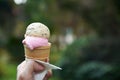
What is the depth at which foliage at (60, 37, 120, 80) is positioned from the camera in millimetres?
12898

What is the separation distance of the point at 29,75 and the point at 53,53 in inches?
1021

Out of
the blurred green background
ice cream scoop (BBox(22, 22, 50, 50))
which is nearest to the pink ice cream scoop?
ice cream scoop (BBox(22, 22, 50, 50))

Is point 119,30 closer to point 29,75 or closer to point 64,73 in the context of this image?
point 64,73

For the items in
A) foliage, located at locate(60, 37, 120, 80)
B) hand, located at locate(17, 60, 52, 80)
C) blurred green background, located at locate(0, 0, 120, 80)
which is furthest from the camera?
blurred green background, located at locate(0, 0, 120, 80)

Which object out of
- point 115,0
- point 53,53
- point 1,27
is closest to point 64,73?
point 115,0

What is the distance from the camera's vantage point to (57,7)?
20375mm

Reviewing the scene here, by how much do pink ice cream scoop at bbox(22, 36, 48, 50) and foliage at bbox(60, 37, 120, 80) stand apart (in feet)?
32.9

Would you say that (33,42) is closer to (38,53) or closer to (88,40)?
(38,53)

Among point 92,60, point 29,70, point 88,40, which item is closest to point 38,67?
point 29,70

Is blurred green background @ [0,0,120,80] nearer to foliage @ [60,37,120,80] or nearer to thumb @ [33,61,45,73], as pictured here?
foliage @ [60,37,120,80]

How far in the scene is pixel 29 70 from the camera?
103 inches

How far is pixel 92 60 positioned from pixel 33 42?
1170 cm

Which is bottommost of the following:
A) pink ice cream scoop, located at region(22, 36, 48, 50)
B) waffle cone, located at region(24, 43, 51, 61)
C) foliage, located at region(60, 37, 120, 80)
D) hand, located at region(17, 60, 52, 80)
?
hand, located at region(17, 60, 52, 80)

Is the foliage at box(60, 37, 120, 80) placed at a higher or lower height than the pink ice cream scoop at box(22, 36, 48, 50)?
higher
